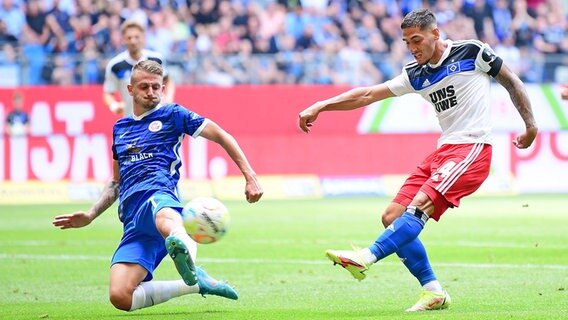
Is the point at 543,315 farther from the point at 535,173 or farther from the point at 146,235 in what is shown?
the point at 535,173

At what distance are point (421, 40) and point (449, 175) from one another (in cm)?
105

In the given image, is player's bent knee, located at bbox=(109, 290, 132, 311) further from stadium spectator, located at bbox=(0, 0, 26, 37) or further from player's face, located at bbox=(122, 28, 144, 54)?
stadium spectator, located at bbox=(0, 0, 26, 37)

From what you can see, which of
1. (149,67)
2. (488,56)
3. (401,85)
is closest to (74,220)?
(149,67)

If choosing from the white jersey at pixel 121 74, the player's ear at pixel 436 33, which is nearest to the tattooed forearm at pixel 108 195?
the player's ear at pixel 436 33

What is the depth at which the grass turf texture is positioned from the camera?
9.25 metres

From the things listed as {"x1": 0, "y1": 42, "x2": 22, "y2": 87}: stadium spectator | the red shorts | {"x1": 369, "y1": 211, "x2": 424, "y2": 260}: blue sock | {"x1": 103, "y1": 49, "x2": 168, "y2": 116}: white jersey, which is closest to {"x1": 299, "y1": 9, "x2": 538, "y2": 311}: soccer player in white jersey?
the red shorts

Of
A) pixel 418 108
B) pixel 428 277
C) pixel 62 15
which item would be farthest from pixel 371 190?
pixel 428 277

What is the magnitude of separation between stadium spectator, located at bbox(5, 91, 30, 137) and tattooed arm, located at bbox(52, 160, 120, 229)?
14694 millimetres

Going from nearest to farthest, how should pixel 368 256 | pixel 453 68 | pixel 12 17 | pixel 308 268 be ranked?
pixel 368 256 → pixel 453 68 → pixel 308 268 → pixel 12 17

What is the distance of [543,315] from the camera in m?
8.30

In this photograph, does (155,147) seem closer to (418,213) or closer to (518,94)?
(418,213)

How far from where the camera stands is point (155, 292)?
8.96 meters

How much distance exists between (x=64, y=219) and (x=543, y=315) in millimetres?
3602

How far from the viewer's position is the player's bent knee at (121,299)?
870cm
